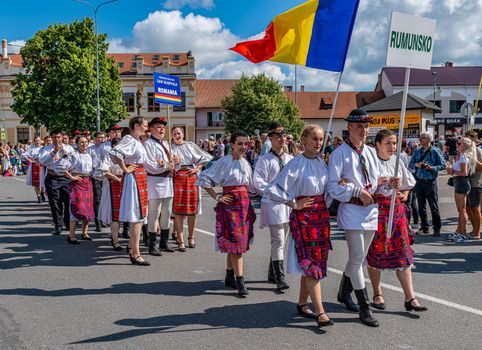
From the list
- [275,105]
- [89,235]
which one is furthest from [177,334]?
[275,105]

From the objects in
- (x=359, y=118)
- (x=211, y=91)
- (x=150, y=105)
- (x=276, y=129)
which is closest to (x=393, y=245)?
(x=359, y=118)

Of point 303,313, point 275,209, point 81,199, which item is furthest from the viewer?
point 81,199

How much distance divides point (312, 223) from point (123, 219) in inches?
135

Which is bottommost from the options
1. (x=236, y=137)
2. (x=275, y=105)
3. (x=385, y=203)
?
(x=385, y=203)

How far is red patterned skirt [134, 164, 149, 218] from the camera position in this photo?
7535mm

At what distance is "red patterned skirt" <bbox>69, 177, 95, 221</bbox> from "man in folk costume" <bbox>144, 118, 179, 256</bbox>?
1.71 metres

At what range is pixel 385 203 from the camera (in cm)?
537

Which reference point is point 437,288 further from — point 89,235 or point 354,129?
point 89,235

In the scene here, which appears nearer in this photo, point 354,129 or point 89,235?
point 354,129

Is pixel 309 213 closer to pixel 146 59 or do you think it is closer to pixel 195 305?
pixel 195 305

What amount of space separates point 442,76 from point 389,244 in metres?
68.2

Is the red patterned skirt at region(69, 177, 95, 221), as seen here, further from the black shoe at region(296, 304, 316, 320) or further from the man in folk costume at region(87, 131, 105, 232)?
the black shoe at region(296, 304, 316, 320)

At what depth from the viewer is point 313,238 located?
4.89 meters

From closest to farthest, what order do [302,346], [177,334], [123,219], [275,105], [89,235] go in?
[302,346] → [177,334] → [123,219] → [89,235] → [275,105]
